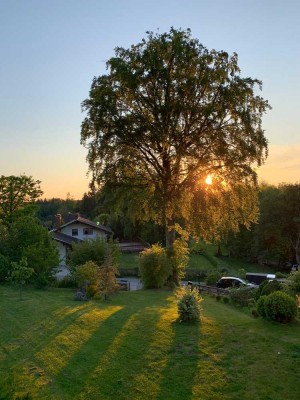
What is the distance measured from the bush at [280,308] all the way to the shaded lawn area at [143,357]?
39 centimetres

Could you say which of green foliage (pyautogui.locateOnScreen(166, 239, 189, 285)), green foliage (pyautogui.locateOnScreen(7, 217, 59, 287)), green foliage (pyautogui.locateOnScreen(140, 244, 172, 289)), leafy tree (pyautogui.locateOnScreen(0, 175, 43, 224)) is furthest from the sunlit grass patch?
leafy tree (pyautogui.locateOnScreen(0, 175, 43, 224))

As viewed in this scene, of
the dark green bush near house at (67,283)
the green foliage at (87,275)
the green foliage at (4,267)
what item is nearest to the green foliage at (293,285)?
the green foliage at (87,275)

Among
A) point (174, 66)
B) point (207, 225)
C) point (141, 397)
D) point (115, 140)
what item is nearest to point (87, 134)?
point (115, 140)

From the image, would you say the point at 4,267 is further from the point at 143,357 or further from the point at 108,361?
the point at 143,357

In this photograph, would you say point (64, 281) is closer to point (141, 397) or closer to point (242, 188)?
point (242, 188)

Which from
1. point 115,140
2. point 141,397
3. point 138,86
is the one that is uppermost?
point 138,86

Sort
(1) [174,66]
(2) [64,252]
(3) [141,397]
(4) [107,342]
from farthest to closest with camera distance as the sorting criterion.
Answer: (2) [64,252]
(1) [174,66]
(4) [107,342]
(3) [141,397]

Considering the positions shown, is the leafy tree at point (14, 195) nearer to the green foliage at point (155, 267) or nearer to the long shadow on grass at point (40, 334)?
Answer: the green foliage at point (155, 267)

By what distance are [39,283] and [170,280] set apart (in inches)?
434

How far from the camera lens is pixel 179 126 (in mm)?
29109

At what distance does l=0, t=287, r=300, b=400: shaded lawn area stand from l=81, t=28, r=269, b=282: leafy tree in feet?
43.8

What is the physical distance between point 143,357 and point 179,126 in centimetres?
1966

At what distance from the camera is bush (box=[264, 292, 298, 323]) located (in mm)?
16391

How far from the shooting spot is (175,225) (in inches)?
1228
